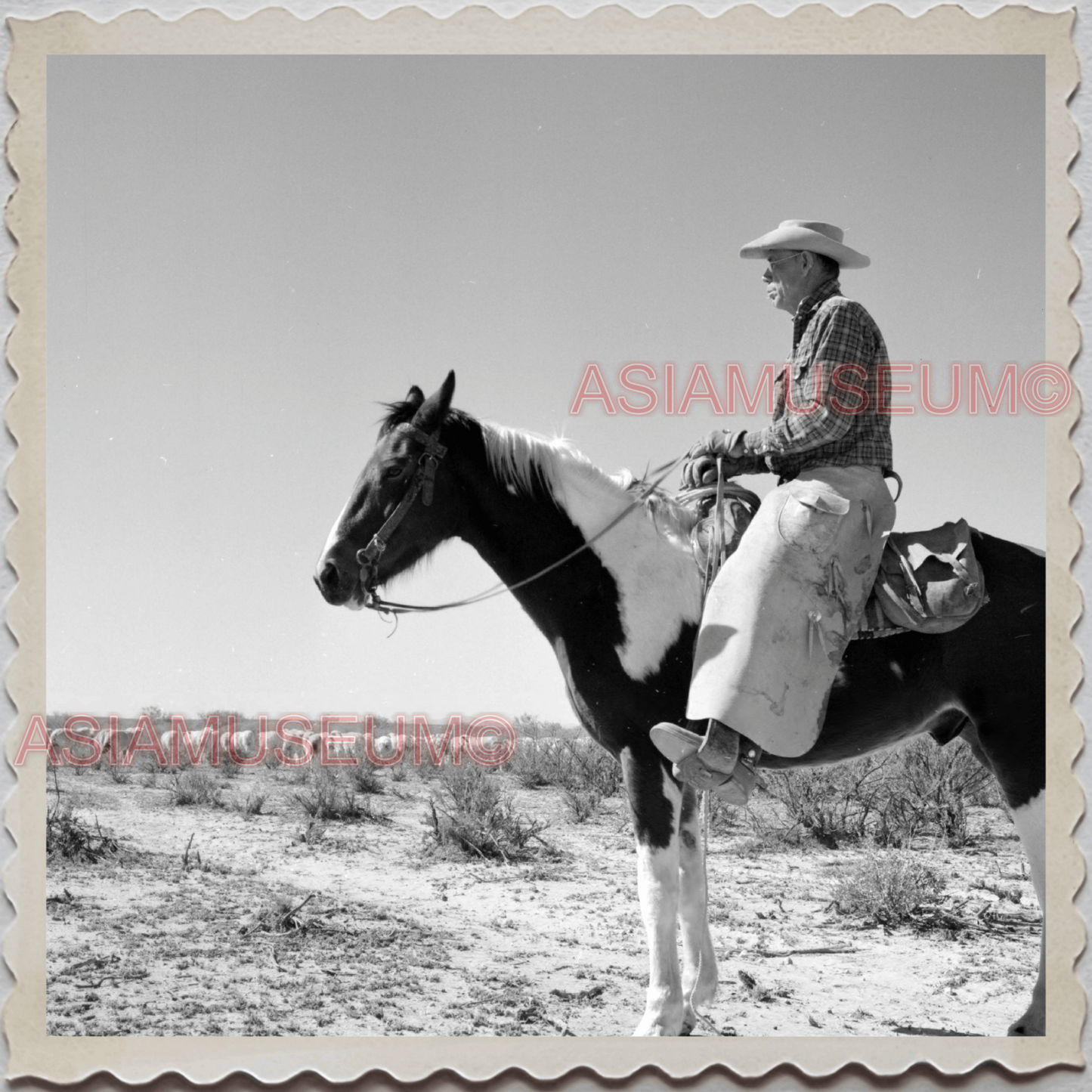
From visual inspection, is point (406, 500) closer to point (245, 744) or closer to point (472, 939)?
point (472, 939)

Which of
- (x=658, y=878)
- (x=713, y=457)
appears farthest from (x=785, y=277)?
(x=658, y=878)

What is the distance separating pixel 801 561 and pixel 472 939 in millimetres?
2954

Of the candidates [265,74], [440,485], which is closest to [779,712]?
[440,485]

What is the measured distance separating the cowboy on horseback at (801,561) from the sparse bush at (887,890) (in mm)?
2260

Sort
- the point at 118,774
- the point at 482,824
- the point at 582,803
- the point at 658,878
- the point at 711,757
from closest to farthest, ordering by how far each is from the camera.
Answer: the point at 711,757 → the point at 658,878 → the point at 482,824 → the point at 582,803 → the point at 118,774

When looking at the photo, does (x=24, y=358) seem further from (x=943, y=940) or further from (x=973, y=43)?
(x=943, y=940)

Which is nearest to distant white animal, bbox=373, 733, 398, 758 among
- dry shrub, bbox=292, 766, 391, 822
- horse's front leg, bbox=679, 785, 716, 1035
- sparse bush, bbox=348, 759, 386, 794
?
sparse bush, bbox=348, 759, 386, 794

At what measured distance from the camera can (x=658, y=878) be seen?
3.55 m

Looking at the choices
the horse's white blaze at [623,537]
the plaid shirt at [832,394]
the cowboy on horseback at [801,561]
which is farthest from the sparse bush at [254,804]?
the plaid shirt at [832,394]

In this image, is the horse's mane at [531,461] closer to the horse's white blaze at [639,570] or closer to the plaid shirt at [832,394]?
the horse's white blaze at [639,570]

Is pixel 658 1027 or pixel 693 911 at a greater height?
pixel 693 911

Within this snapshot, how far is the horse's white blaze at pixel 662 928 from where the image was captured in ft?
11.7

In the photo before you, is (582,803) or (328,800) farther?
(328,800)

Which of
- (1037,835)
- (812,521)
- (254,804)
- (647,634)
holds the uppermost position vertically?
(812,521)
